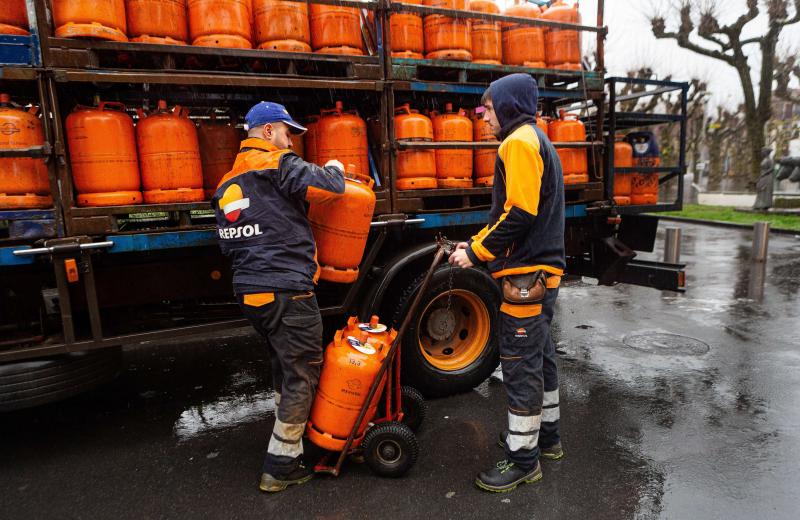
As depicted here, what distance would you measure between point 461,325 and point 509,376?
140 cm

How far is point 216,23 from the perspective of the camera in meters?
3.41

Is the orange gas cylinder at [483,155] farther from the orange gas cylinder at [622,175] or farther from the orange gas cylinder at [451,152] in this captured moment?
the orange gas cylinder at [622,175]

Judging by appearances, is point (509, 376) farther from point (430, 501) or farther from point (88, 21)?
point (88, 21)

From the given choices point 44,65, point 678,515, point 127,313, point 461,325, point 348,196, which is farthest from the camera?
point 461,325

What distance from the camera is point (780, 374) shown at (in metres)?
4.60

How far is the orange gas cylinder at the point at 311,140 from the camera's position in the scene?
3.92 metres

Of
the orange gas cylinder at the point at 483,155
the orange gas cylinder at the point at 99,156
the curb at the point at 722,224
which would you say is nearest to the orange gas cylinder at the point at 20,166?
the orange gas cylinder at the point at 99,156

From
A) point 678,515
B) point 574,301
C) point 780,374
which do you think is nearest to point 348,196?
point 678,515

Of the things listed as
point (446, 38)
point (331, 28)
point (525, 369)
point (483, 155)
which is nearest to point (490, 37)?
point (446, 38)

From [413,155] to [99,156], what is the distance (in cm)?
206

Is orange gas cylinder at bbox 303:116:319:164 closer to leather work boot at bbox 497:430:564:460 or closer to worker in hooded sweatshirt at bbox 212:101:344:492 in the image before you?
worker in hooded sweatshirt at bbox 212:101:344:492

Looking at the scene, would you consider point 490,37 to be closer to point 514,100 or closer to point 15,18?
point 514,100

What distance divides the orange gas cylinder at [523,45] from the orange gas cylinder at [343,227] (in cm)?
195

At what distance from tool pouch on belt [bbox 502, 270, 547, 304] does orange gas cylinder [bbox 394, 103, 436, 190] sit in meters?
1.40
